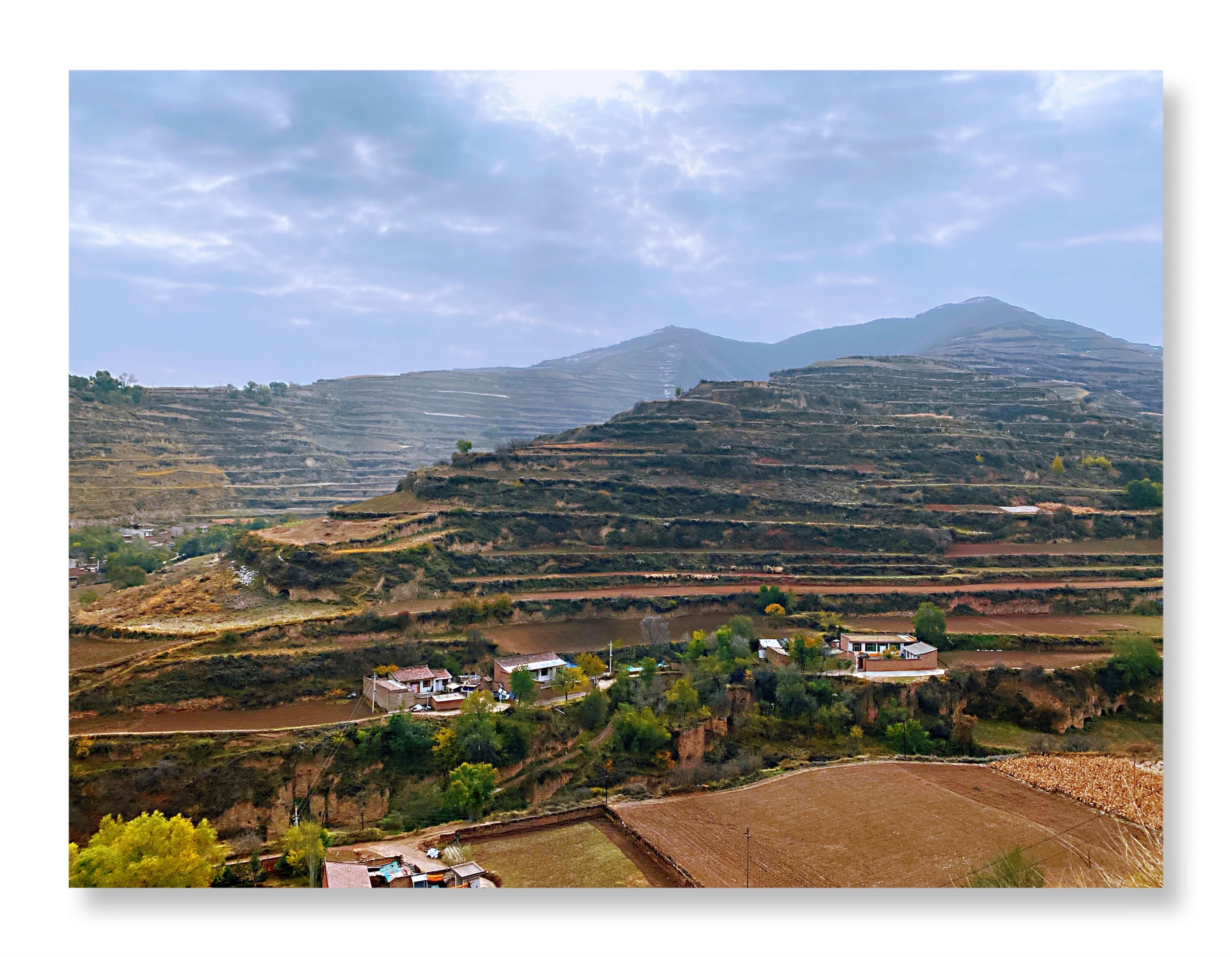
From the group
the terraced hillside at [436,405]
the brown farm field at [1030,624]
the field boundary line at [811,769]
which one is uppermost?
the terraced hillside at [436,405]

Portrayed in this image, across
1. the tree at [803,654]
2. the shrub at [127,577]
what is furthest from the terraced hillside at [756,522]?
the shrub at [127,577]

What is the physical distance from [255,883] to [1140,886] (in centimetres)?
974

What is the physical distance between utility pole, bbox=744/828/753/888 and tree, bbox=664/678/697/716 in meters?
4.39

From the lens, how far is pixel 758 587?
2253 centimetres

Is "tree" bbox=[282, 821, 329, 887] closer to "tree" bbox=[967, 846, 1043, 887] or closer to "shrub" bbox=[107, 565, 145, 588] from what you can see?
"tree" bbox=[967, 846, 1043, 887]

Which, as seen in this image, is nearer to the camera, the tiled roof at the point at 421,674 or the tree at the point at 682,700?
the tree at the point at 682,700

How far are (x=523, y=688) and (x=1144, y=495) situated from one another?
21648 millimetres

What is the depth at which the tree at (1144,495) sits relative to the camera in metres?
25.6

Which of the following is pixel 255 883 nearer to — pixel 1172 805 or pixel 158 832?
pixel 158 832

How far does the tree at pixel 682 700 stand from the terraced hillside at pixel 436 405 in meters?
16.1

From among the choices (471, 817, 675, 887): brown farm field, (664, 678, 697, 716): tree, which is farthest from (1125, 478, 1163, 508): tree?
(471, 817, 675, 887): brown farm field

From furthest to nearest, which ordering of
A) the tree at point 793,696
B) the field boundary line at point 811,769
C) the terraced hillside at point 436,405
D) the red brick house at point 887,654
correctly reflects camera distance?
1. the terraced hillside at point 436,405
2. the red brick house at point 887,654
3. the tree at point 793,696
4. the field boundary line at point 811,769

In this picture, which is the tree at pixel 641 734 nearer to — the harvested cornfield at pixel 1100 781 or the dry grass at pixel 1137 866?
the harvested cornfield at pixel 1100 781

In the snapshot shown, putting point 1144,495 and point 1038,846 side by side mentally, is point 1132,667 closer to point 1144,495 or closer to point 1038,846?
point 1038,846
